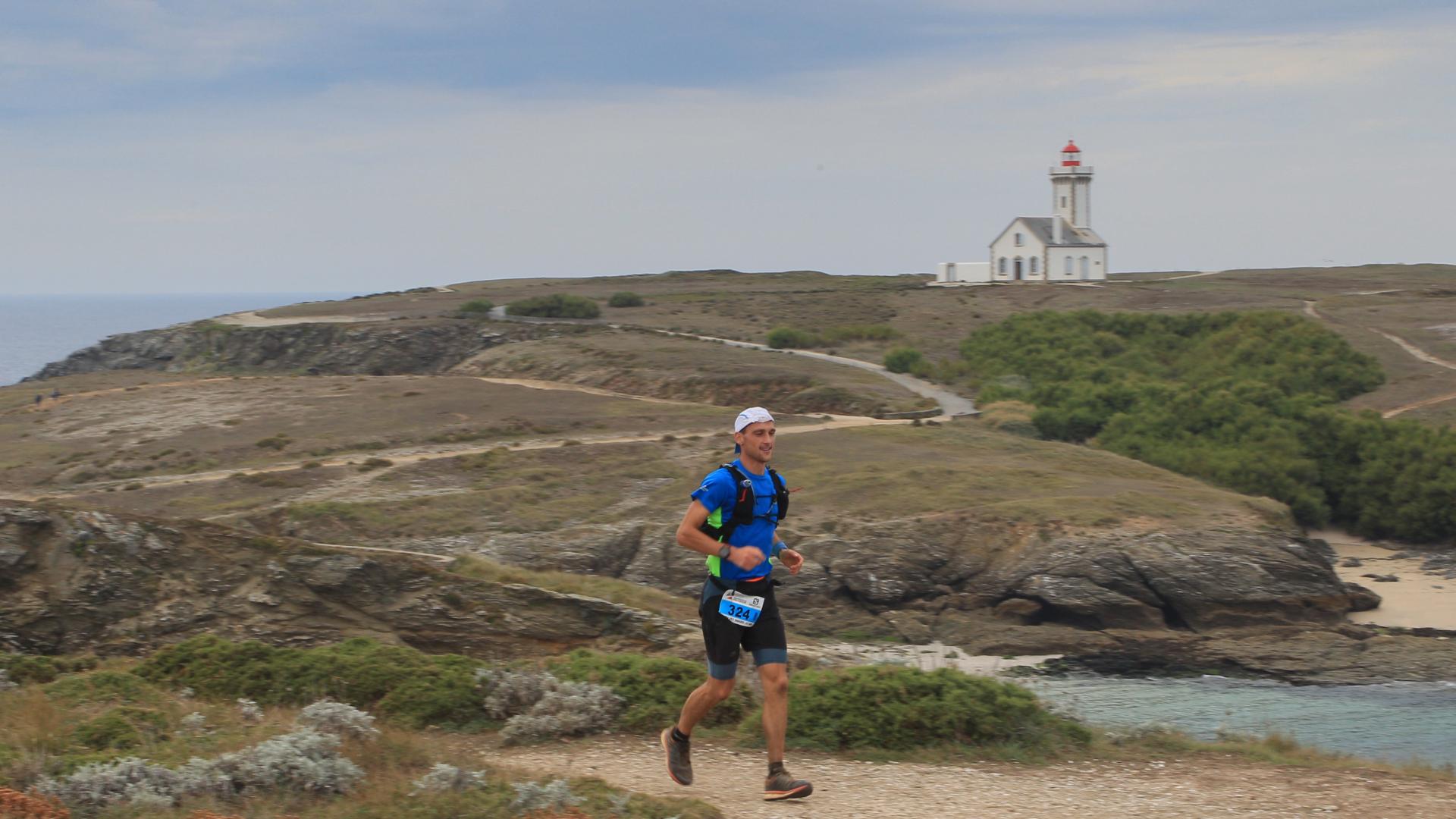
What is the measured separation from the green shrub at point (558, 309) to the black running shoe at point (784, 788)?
68.3m

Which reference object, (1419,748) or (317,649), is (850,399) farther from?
(317,649)

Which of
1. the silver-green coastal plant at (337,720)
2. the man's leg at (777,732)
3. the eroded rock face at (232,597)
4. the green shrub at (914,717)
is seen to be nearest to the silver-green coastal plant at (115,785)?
the silver-green coastal plant at (337,720)

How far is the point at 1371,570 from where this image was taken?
120ft

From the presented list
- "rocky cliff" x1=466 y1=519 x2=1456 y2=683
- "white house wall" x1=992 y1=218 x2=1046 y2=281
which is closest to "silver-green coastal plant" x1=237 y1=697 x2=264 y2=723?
"rocky cliff" x1=466 y1=519 x2=1456 y2=683

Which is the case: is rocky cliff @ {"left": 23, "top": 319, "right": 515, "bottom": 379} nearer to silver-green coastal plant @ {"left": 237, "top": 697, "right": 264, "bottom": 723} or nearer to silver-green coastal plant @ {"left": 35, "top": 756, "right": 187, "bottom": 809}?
silver-green coastal plant @ {"left": 237, "top": 697, "right": 264, "bottom": 723}

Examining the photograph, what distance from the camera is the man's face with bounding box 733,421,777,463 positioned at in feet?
27.0

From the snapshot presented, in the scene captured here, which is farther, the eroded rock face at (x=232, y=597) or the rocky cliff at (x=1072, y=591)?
the rocky cliff at (x=1072, y=591)

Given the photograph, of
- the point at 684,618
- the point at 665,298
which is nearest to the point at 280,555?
the point at 684,618

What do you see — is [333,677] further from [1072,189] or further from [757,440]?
[1072,189]

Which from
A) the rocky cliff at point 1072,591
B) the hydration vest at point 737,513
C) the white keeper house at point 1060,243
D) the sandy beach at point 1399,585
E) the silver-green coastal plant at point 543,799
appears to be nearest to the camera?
the silver-green coastal plant at point 543,799

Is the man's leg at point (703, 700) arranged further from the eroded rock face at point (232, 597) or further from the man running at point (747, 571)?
the eroded rock face at point (232, 597)

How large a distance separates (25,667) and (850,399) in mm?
41523

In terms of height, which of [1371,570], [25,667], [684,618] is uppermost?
[25,667]

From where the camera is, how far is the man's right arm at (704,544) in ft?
26.6
